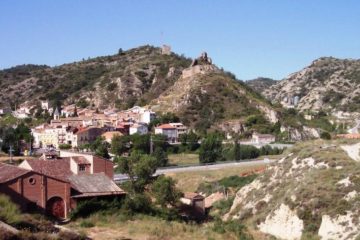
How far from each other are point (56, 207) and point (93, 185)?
9.87ft

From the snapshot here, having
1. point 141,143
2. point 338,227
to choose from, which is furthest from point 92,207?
point 141,143

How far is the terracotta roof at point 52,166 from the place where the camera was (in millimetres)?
37844

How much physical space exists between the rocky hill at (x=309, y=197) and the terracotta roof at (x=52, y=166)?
13907 millimetres

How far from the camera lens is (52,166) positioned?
39938 millimetres

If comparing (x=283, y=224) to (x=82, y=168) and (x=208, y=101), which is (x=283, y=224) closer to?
(x=82, y=168)

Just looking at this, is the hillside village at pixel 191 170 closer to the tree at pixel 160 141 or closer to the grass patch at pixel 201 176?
the grass patch at pixel 201 176

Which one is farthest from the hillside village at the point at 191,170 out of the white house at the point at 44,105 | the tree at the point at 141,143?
the white house at the point at 44,105

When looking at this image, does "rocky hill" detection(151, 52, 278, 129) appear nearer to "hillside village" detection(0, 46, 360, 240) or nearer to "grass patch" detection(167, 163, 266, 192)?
"hillside village" detection(0, 46, 360, 240)

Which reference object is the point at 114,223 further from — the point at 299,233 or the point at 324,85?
the point at 324,85

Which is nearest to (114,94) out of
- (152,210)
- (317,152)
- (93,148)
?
(93,148)

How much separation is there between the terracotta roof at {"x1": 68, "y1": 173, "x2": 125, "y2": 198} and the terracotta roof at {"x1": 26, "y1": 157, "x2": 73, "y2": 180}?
7.82m

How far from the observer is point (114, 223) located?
24094mm

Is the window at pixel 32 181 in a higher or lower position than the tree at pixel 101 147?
lower

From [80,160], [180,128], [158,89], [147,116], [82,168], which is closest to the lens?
[82,168]
